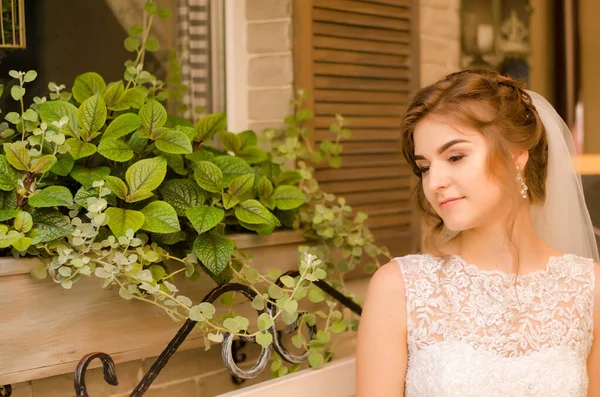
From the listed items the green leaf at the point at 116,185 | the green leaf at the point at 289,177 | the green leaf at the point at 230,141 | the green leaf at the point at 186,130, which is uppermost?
the green leaf at the point at 186,130

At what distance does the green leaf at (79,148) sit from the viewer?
1797 millimetres

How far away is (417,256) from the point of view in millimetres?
1963

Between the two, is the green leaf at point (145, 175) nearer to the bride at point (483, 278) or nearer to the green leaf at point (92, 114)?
the green leaf at point (92, 114)

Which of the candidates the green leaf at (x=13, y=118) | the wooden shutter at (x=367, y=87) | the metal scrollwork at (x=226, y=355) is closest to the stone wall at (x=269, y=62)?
the wooden shutter at (x=367, y=87)

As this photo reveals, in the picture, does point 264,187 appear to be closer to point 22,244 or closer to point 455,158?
point 455,158

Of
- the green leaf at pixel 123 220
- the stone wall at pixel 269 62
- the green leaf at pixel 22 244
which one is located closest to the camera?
the green leaf at pixel 22 244

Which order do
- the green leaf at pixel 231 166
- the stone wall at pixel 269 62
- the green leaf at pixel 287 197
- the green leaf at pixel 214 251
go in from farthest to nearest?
the stone wall at pixel 269 62 → the green leaf at pixel 287 197 → the green leaf at pixel 231 166 → the green leaf at pixel 214 251

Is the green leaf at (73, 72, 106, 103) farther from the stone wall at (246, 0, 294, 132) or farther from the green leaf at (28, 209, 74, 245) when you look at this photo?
the stone wall at (246, 0, 294, 132)

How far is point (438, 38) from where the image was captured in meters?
3.18

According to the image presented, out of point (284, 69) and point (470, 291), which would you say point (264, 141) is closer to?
point (284, 69)

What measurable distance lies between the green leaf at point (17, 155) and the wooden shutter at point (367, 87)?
3.57 ft

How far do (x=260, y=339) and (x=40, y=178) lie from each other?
582mm

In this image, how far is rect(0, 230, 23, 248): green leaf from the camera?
1621 millimetres

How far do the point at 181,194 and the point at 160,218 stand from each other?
0.15 metres
